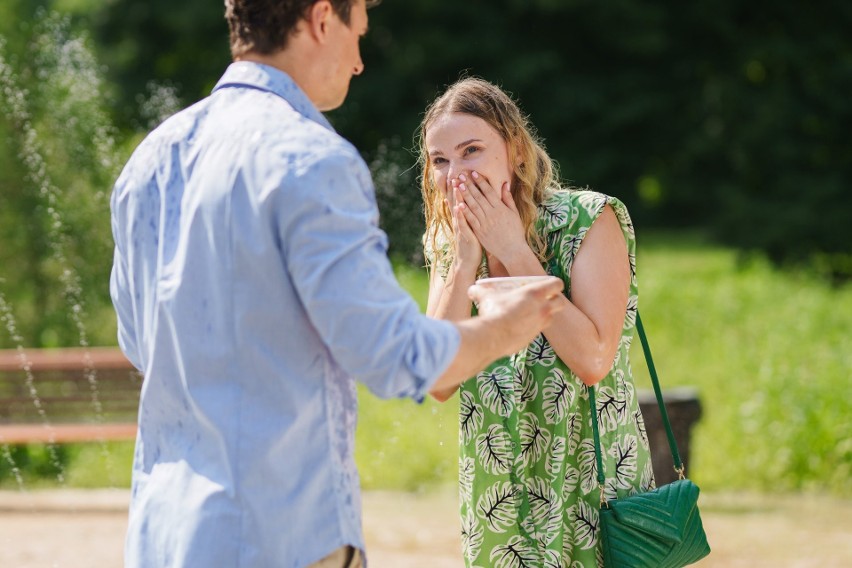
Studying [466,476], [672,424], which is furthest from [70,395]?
[466,476]

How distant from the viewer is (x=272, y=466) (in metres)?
1.72

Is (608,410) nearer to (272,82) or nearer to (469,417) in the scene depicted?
(469,417)

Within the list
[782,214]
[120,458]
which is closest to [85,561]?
[120,458]

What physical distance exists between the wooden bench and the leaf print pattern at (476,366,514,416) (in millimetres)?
5378

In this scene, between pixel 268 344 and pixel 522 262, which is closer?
pixel 268 344

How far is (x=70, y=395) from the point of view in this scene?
8.02m

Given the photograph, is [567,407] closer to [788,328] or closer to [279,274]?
[279,274]

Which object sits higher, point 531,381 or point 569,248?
point 569,248

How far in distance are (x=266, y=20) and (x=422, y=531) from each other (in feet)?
15.0

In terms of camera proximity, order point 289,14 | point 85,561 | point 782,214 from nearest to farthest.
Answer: point 289,14 < point 85,561 < point 782,214

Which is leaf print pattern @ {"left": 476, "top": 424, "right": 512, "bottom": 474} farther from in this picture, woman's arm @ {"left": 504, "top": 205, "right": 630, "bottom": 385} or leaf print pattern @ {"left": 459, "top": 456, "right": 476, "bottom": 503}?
woman's arm @ {"left": 504, "top": 205, "right": 630, "bottom": 385}

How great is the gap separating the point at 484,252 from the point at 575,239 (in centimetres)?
24

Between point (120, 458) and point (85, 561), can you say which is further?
point (120, 458)

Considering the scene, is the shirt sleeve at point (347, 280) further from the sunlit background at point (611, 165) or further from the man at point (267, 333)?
the sunlit background at point (611, 165)
